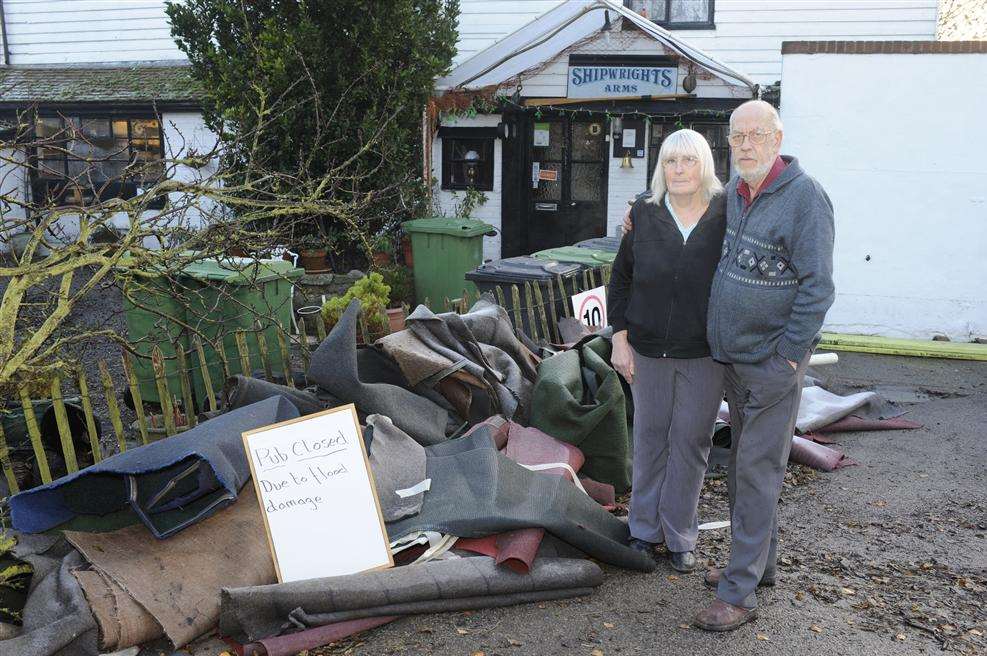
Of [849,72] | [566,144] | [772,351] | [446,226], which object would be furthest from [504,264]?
[566,144]

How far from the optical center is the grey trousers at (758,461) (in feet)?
11.7

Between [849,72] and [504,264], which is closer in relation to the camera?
[504,264]

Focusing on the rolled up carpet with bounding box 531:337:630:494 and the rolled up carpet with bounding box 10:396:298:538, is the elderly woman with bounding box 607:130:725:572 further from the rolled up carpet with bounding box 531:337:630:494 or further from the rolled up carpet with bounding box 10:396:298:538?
the rolled up carpet with bounding box 10:396:298:538

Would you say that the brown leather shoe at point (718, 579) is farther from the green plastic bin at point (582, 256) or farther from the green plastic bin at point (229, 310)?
the green plastic bin at point (582, 256)

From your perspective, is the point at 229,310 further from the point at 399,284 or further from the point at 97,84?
the point at 97,84

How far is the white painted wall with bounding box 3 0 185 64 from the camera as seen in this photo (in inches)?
666

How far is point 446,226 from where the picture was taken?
11.5 meters

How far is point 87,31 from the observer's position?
1727 centimetres

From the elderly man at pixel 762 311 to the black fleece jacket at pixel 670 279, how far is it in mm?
105

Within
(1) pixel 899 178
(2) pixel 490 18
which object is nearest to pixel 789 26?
(2) pixel 490 18

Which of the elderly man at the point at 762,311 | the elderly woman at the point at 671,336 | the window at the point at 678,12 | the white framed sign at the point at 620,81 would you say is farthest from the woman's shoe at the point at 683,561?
the window at the point at 678,12

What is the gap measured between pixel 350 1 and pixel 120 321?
16.0 feet

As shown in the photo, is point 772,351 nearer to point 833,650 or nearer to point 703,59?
point 833,650

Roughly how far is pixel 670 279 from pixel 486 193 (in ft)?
33.8
